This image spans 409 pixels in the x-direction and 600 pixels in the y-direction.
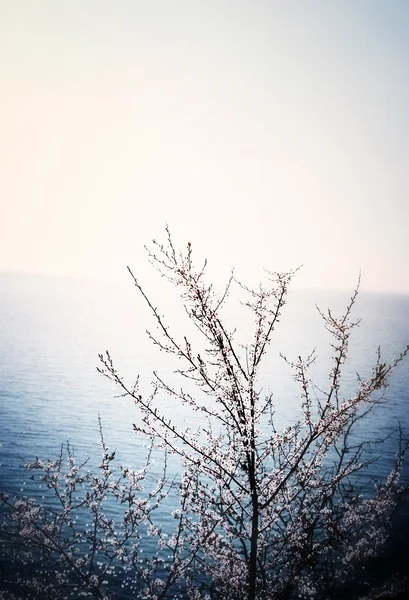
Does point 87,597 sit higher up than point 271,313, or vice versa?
point 271,313

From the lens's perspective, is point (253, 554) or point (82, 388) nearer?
point (253, 554)

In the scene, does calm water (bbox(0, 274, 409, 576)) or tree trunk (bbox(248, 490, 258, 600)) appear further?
calm water (bbox(0, 274, 409, 576))

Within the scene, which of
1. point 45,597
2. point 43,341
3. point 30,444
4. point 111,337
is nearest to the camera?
point 45,597

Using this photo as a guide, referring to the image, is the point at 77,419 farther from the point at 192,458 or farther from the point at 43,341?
the point at 43,341

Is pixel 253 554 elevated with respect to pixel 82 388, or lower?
elevated

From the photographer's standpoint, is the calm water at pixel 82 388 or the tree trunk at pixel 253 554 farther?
the calm water at pixel 82 388

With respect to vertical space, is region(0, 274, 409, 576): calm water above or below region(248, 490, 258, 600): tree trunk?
below

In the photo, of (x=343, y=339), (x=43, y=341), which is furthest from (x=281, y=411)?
(x=43, y=341)

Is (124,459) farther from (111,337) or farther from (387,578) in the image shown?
(111,337)

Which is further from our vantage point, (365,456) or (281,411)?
(281,411)

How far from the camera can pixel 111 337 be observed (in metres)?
130

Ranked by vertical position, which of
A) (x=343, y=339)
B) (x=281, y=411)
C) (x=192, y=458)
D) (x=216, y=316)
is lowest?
(x=281, y=411)

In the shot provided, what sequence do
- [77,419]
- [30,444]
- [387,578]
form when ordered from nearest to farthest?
[387,578] → [30,444] → [77,419]

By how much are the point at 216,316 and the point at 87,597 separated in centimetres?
2448
